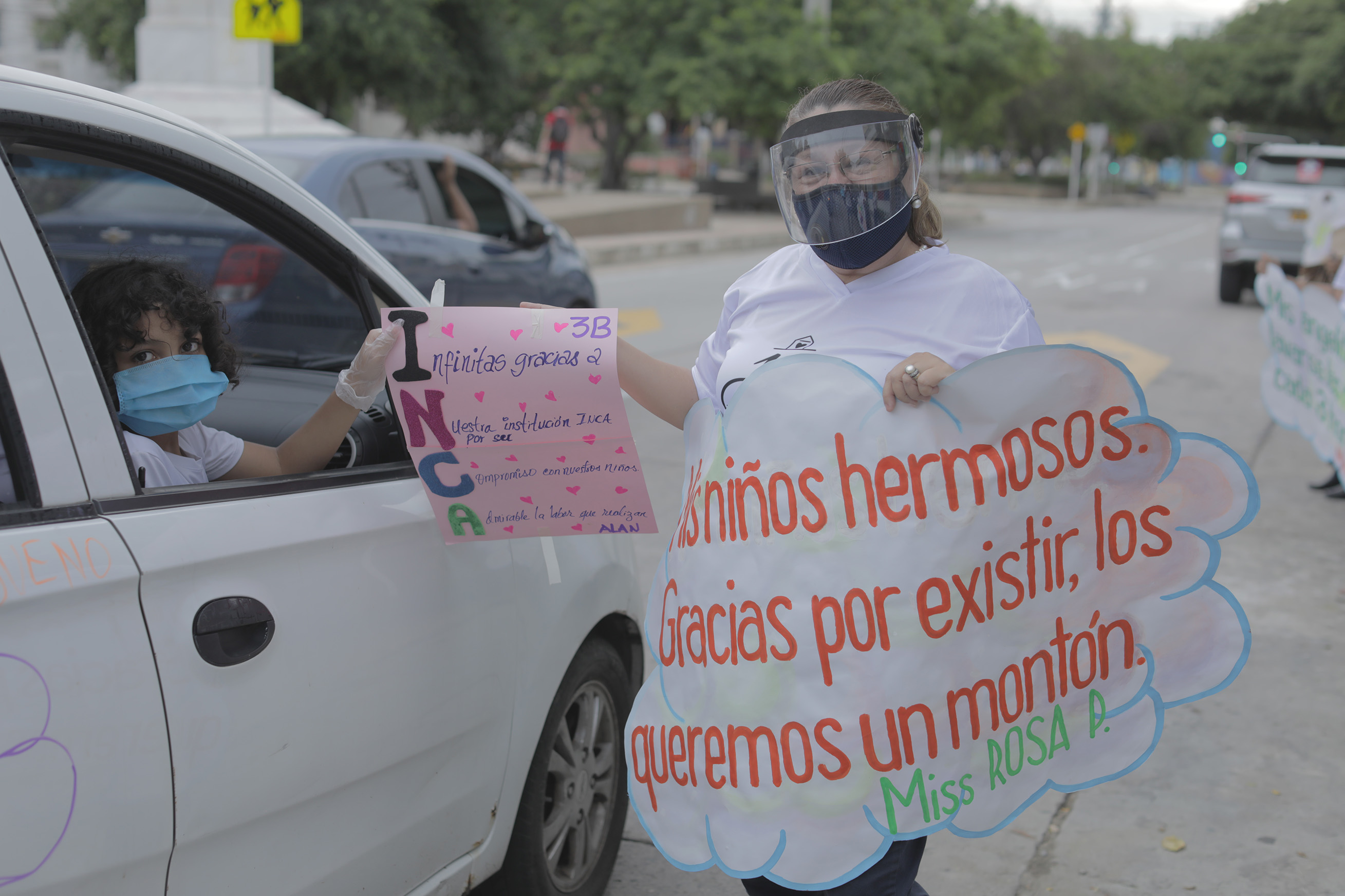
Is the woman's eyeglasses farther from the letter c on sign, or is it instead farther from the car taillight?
the car taillight

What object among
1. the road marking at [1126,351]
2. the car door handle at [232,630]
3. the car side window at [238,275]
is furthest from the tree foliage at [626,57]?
the car door handle at [232,630]

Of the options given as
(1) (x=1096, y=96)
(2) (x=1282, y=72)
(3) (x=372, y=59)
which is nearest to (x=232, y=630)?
(3) (x=372, y=59)

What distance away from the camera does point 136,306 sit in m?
2.17

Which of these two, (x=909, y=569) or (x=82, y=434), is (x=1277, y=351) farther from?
(x=82, y=434)

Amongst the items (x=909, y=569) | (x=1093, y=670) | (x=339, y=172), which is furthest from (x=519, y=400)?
(x=339, y=172)

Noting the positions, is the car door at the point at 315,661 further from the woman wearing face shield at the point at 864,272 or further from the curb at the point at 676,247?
the curb at the point at 676,247

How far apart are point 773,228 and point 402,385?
25.3 m

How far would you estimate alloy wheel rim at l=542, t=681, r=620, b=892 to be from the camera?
9.10 ft

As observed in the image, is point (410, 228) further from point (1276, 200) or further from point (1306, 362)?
point (1276, 200)

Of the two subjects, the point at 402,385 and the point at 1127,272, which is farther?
the point at 1127,272

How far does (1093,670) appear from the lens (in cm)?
221

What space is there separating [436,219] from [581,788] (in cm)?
612

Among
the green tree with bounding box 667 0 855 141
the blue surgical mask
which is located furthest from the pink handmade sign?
the green tree with bounding box 667 0 855 141

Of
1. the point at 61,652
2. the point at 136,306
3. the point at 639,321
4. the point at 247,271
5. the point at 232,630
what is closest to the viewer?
the point at 61,652
